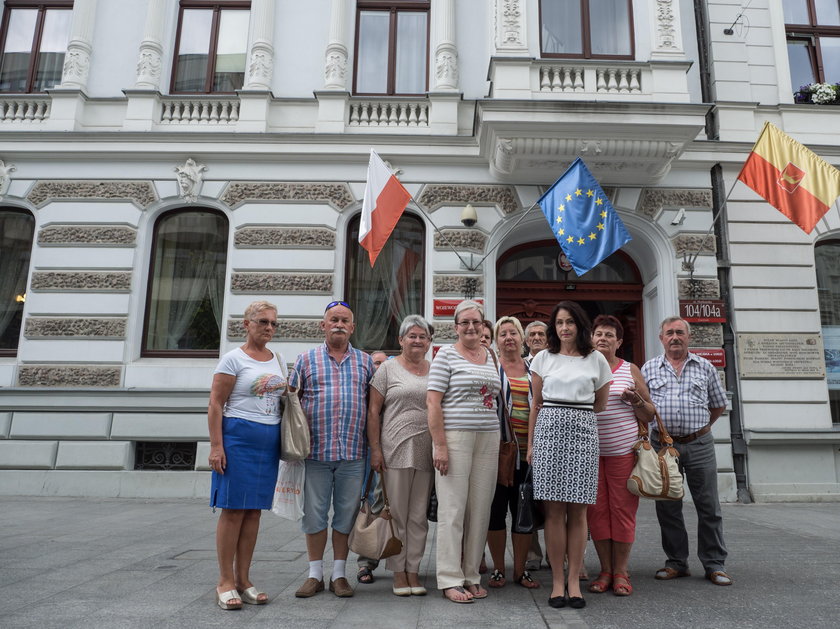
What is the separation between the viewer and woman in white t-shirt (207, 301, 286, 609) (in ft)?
12.6

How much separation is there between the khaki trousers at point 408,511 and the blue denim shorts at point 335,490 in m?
0.24

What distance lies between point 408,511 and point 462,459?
576 millimetres

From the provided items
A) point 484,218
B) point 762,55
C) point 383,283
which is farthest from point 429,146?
point 762,55

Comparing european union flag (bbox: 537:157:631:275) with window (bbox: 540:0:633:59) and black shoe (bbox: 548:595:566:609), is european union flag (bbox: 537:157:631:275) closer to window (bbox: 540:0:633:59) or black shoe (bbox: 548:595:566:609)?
window (bbox: 540:0:633:59)

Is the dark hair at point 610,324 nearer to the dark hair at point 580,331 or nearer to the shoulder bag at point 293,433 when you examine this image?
the dark hair at point 580,331

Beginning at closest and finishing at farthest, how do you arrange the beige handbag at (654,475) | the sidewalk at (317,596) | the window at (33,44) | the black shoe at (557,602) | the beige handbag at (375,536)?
the sidewalk at (317,596), the black shoe at (557,602), the beige handbag at (375,536), the beige handbag at (654,475), the window at (33,44)

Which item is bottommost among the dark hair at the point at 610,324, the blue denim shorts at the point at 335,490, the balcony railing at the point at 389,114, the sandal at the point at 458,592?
the sandal at the point at 458,592

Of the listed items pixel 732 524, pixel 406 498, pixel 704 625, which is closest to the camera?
pixel 704 625

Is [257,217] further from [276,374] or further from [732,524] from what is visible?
[732,524]

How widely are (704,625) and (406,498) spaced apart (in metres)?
1.93

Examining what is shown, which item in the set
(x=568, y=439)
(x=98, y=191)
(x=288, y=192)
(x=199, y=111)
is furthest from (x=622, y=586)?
(x=98, y=191)

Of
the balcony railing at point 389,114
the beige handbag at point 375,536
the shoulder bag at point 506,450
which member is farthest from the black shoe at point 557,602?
the balcony railing at point 389,114

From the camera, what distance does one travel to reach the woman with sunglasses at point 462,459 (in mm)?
3908

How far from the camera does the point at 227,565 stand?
3.80 m
